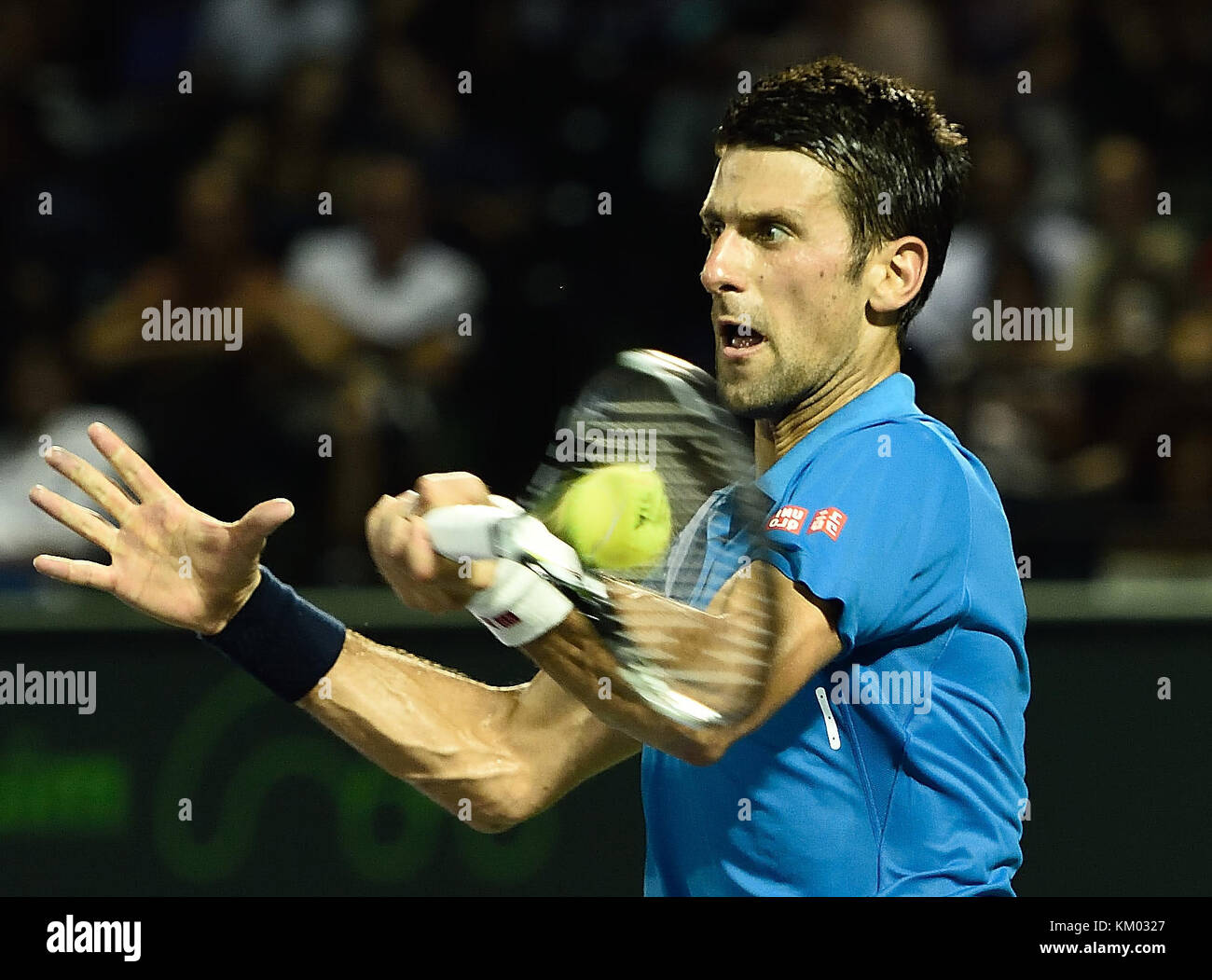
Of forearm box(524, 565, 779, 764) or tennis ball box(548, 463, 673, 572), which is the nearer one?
forearm box(524, 565, 779, 764)

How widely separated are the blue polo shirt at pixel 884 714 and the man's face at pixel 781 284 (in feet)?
0.58

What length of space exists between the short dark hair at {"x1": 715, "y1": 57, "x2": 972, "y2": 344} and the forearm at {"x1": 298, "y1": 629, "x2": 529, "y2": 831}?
0.96 metres

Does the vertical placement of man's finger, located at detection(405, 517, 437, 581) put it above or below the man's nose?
below

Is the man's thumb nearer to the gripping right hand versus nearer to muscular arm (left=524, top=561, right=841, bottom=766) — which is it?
the gripping right hand

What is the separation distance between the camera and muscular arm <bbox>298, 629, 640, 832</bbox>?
300cm

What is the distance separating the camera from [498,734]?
10.1 feet

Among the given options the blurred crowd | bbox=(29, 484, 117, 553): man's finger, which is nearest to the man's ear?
bbox=(29, 484, 117, 553): man's finger

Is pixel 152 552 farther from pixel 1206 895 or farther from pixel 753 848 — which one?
pixel 1206 895

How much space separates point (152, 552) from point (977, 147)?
4556mm

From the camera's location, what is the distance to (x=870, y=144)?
2768 millimetres

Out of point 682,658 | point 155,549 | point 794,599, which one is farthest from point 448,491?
point 155,549

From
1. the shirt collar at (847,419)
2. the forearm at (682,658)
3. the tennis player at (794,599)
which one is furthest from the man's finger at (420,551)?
the shirt collar at (847,419)

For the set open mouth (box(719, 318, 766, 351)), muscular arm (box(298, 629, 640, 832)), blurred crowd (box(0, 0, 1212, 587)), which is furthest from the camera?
blurred crowd (box(0, 0, 1212, 587))
